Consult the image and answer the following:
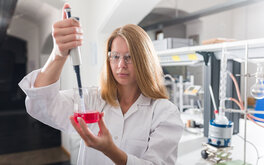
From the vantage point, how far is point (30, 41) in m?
5.42

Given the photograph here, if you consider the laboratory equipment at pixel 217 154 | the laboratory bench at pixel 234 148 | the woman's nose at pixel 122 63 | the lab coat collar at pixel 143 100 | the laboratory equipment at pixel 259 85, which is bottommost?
the laboratory bench at pixel 234 148

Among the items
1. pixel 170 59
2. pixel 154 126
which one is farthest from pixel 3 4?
pixel 154 126

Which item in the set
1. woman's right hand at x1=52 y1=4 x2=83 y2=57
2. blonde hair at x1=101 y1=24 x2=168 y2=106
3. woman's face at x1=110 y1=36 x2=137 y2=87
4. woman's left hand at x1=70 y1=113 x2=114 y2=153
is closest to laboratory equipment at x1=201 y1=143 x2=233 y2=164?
blonde hair at x1=101 y1=24 x2=168 y2=106

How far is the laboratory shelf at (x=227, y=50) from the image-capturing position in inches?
56.9

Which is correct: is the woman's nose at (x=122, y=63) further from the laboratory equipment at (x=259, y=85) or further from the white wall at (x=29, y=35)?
the white wall at (x=29, y=35)

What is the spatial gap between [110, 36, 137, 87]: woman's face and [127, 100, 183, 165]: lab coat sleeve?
0.79 feet

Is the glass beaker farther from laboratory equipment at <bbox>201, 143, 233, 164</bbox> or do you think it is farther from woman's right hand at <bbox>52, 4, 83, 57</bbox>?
laboratory equipment at <bbox>201, 143, 233, 164</bbox>

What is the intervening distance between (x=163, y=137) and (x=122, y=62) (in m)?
0.44

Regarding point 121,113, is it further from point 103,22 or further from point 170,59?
point 103,22

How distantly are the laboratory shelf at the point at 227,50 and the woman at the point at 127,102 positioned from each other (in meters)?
0.60

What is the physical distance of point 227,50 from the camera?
1.72 metres

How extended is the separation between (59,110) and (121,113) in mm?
340

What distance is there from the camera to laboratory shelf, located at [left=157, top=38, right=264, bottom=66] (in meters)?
1.44

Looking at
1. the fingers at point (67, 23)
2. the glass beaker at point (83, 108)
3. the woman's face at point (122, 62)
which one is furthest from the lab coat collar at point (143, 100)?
the fingers at point (67, 23)
